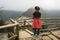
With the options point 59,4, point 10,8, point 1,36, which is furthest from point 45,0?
point 1,36

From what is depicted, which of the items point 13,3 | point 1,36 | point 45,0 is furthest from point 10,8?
point 1,36

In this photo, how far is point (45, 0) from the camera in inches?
2429

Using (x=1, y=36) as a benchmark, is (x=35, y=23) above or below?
above

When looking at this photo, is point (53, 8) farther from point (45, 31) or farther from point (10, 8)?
point (45, 31)

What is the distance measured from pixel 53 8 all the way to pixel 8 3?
1766 centimetres

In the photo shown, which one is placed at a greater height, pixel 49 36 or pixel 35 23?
pixel 35 23

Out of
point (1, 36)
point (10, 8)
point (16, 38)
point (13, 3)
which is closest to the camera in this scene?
point (16, 38)

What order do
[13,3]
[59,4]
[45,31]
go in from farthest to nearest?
[13,3] < [59,4] < [45,31]

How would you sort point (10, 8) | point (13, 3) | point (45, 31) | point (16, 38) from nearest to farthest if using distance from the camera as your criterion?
point (16, 38) < point (45, 31) < point (13, 3) < point (10, 8)

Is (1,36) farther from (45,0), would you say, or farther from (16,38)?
(45,0)

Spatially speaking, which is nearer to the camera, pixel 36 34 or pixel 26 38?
pixel 36 34

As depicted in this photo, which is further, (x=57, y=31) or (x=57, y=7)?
(x=57, y=7)

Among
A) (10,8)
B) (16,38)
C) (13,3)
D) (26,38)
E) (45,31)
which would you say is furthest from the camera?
(10,8)

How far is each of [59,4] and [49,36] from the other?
5940cm
